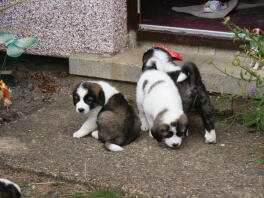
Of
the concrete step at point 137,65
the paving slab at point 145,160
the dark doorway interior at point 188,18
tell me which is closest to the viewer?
the paving slab at point 145,160

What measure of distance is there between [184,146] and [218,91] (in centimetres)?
91

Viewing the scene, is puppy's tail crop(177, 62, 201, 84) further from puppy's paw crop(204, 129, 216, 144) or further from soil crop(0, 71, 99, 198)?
Answer: soil crop(0, 71, 99, 198)

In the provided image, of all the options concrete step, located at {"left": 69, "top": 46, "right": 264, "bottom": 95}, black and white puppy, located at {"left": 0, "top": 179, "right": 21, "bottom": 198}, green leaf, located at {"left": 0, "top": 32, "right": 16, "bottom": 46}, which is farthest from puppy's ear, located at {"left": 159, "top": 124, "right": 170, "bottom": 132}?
green leaf, located at {"left": 0, "top": 32, "right": 16, "bottom": 46}

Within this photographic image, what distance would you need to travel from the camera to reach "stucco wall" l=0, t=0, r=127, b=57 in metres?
6.10

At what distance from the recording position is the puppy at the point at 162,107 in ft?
15.5

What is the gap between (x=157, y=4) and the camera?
27.3 ft

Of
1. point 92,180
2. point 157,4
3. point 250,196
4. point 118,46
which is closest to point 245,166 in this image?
point 250,196

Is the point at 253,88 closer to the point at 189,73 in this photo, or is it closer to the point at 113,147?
the point at 189,73

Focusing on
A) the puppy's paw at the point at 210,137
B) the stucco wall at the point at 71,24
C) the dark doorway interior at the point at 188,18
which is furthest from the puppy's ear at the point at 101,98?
the dark doorway interior at the point at 188,18

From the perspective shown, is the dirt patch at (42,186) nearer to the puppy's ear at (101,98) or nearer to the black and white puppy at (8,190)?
the black and white puppy at (8,190)

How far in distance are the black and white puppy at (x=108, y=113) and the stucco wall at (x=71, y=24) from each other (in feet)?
3.89

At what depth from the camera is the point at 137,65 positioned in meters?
5.86

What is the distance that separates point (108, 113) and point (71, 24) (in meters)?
1.79

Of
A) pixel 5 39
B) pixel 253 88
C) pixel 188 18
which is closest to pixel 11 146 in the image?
pixel 5 39
